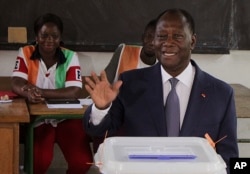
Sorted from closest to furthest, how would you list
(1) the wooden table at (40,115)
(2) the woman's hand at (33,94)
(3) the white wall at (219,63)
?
(1) the wooden table at (40,115) → (2) the woman's hand at (33,94) → (3) the white wall at (219,63)

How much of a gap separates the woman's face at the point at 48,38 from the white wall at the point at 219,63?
643mm

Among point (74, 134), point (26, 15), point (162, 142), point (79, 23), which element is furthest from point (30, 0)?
point (162, 142)

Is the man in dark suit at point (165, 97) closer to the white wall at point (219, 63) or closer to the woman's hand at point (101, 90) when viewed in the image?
the woman's hand at point (101, 90)

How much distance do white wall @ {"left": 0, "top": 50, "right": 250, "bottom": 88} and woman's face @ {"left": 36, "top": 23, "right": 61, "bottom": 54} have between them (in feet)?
2.11

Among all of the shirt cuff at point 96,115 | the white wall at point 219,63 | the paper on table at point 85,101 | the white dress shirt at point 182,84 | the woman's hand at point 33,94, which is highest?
the white dress shirt at point 182,84

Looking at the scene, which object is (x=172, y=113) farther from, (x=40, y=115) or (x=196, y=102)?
(x=40, y=115)

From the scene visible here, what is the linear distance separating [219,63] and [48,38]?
60.7 inches

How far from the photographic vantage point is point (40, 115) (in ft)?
8.69

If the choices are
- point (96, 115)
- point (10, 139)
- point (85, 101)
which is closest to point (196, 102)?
point (96, 115)

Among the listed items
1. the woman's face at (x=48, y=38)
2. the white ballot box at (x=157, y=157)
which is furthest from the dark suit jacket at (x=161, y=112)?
the woman's face at (x=48, y=38)

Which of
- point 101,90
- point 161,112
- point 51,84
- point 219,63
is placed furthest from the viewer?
point 219,63

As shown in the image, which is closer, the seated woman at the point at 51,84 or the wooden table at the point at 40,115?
the wooden table at the point at 40,115

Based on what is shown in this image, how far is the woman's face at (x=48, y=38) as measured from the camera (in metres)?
3.03

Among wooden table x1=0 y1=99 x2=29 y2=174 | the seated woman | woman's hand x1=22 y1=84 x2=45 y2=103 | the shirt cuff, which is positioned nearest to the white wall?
the seated woman
